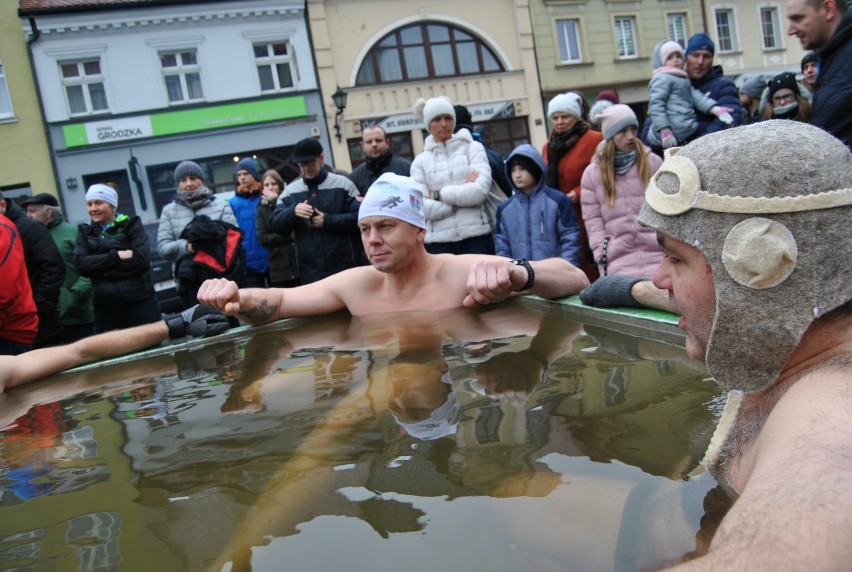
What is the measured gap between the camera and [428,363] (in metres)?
2.78

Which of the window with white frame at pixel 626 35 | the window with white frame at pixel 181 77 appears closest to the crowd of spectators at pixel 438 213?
the window with white frame at pixel 181 77

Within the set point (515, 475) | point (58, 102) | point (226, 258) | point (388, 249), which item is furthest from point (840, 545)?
point (58, 102)

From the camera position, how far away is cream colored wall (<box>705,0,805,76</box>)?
23.7 m

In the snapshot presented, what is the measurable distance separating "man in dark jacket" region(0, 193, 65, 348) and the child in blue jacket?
3420 millimetres

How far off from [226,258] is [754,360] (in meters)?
4.88

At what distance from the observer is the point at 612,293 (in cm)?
297

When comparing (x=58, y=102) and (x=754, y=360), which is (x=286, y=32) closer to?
(x=58, y=102)

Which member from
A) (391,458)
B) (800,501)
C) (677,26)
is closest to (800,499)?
(800,501)

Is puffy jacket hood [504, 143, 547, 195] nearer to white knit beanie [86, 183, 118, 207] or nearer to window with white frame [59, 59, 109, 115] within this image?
white knit beanie [86, 183, 118, 207]

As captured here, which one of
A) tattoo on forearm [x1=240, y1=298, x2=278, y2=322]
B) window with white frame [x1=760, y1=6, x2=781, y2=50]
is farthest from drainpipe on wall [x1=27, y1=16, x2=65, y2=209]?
window with white frame [x1=760, y1=6, x2=781, y2=50]

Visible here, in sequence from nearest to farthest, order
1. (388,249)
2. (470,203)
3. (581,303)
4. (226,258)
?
(581,303) → (388,249) → (470,203) → (226,258)

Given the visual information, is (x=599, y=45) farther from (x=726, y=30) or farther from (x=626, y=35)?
(x=726, y=30)

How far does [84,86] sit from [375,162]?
15036 mm

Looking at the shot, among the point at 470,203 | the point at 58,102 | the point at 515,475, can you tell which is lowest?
the point at 515,475
